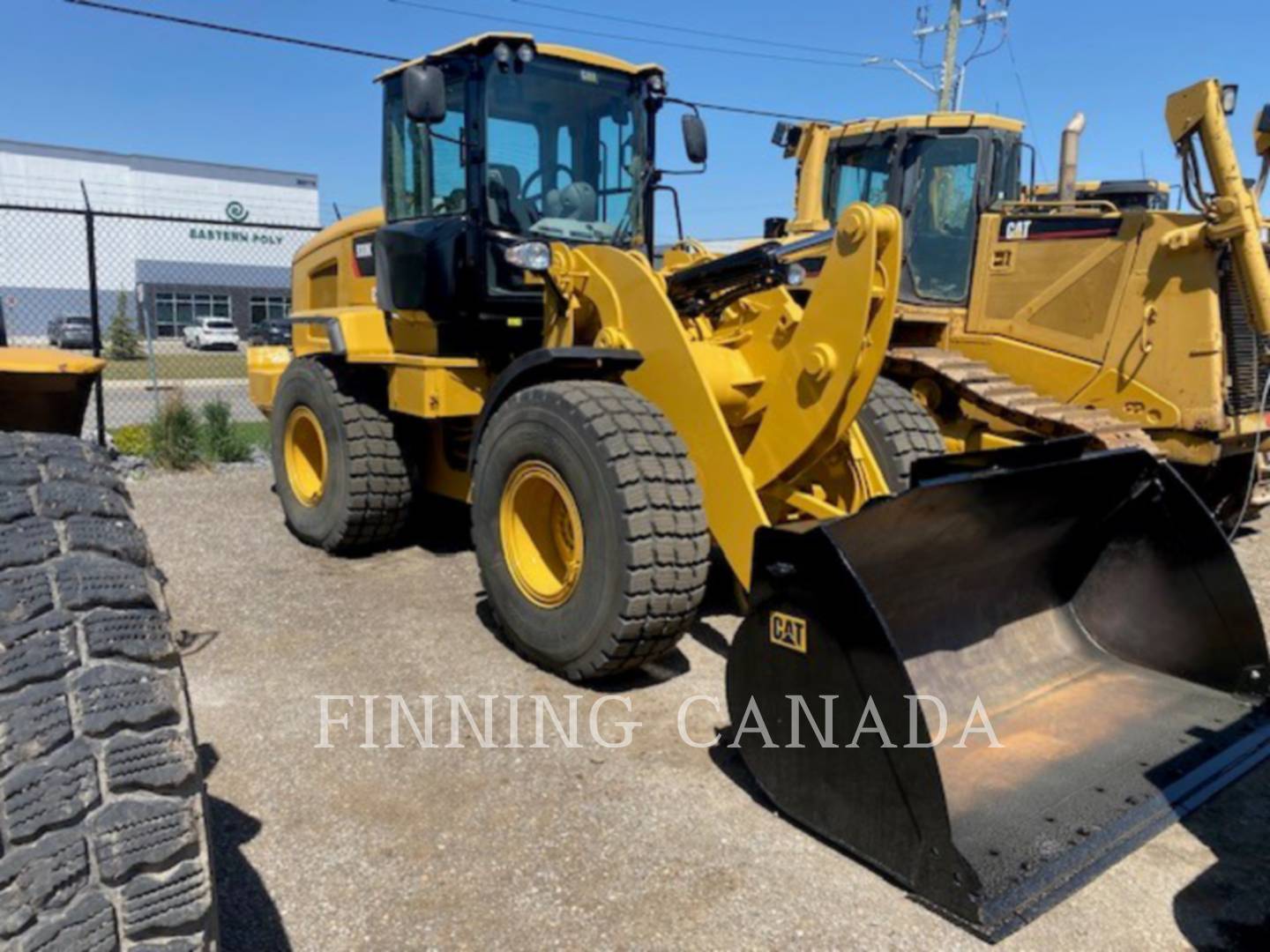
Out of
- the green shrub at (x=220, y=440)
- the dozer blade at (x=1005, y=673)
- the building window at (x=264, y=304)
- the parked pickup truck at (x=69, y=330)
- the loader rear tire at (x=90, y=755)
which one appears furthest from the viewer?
the building window at (x=264, y=304)

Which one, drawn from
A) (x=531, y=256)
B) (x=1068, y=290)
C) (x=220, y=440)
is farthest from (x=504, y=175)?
(x=220, y=440)

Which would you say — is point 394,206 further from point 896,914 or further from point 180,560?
point 896,914

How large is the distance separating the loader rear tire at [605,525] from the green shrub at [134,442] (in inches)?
269

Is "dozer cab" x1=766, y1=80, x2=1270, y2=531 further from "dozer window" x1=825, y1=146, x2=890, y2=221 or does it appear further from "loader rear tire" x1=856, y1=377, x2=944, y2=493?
"loader rear tire" x1=856, y1=377, x2=944, y2=493

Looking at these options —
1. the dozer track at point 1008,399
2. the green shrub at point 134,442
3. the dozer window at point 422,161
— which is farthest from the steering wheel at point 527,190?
the green shrub at point 134,442

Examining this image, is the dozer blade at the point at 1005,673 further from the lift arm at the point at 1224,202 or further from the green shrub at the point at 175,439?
the green shrub at the point at 175,439

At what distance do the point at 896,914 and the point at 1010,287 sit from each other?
5.94 metres

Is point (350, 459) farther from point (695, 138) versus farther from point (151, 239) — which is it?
point (151, 239)

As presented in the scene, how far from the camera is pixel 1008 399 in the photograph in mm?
6812

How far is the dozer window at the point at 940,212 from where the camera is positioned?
788cm

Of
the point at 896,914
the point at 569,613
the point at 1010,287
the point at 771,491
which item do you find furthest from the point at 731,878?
the point at 1010,287

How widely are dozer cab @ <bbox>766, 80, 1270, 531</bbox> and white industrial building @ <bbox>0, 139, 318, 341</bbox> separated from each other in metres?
30.3

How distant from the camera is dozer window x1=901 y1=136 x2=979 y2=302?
788cm

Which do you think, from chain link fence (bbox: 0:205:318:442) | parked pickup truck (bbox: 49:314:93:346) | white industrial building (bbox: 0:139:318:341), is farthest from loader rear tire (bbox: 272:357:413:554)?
white industrial building (bbox: 0:139:318:341)
